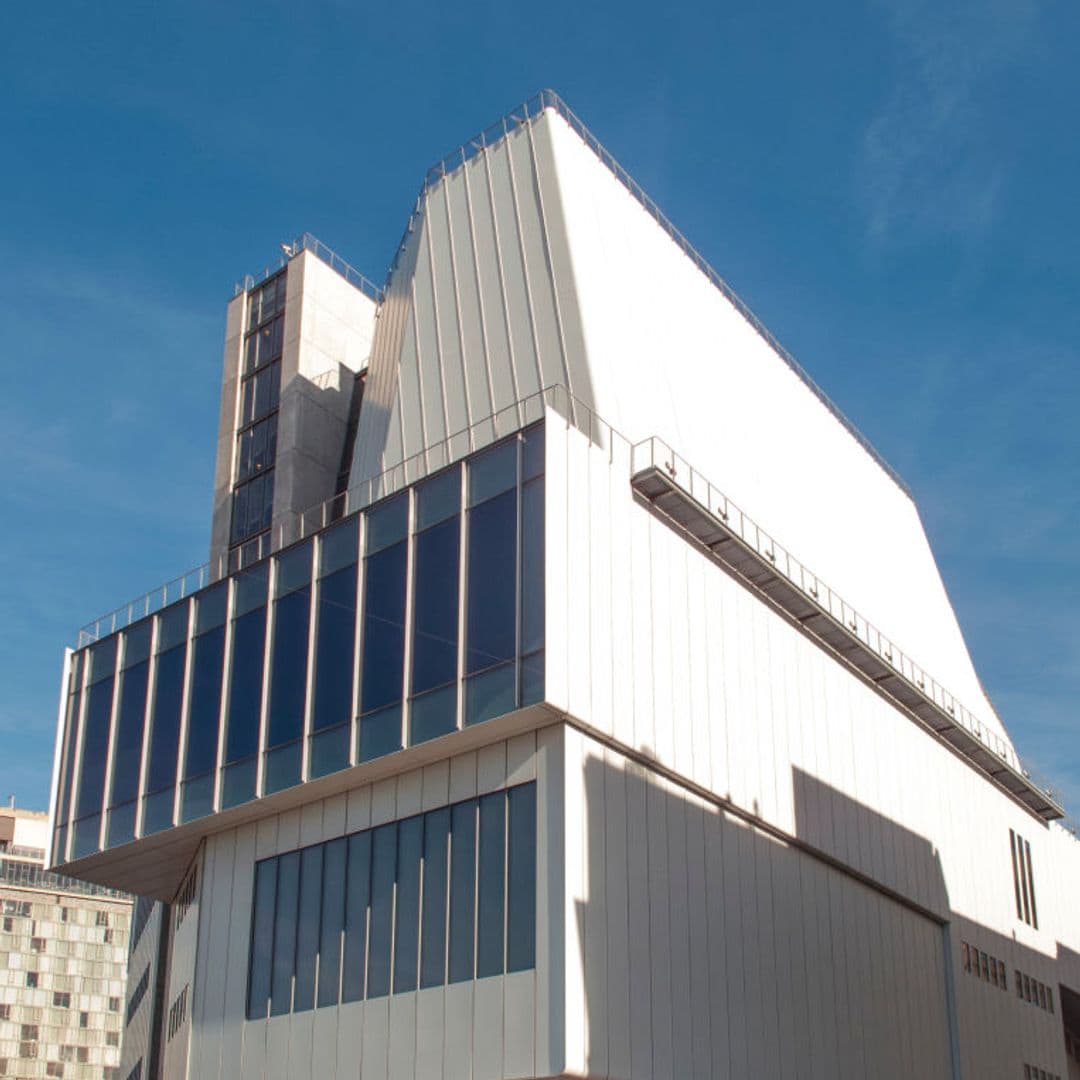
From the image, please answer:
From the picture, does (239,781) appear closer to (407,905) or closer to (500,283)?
(407,905)

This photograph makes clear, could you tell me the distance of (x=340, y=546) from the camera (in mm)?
39094

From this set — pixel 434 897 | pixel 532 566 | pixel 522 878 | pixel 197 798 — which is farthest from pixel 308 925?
pixel 532 566

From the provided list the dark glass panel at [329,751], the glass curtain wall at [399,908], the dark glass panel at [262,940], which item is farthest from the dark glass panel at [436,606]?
the dark glass panel at [262,940]

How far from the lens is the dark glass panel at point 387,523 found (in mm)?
37594

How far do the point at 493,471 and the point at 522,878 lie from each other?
9614mm

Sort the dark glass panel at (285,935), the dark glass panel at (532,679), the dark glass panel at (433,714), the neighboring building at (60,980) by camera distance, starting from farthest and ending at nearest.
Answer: the neighboring building at (60,980) < the dark glass panel at (285,935) < the dark glass panel at (433,714) < the dark glass panel at (532,679)

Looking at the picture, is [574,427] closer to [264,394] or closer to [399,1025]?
[399,1025]

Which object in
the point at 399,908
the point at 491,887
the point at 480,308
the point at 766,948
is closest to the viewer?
the point at 491,887

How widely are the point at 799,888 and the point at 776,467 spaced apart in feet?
50.6

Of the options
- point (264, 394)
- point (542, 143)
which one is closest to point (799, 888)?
point (542, 143)

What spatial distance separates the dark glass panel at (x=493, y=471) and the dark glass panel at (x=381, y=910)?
8.20 metres

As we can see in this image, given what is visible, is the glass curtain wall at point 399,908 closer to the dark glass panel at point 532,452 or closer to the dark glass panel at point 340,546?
the dark glass panel at point 340,546

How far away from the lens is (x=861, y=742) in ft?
154

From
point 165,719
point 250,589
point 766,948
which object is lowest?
point 766,948
